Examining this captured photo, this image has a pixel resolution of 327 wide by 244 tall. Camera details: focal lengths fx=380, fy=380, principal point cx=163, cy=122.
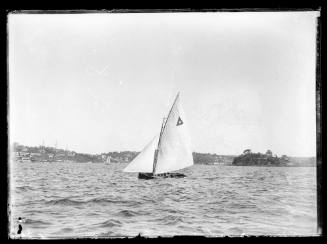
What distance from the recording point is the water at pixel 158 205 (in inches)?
110

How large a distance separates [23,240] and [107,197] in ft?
2.41

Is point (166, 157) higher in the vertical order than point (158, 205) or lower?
A: higher

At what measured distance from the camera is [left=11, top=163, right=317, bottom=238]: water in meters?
2.79

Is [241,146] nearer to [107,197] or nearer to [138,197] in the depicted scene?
[138,197]

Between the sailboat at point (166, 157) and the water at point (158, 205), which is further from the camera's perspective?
the sailboat at point (166, 157)

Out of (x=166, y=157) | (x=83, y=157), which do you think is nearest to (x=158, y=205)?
(x=83, y=157)

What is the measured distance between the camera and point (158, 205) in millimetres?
3115

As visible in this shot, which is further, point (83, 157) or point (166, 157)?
point (166, 157)

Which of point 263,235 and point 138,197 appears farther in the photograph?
point 138,197

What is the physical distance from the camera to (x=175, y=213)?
9.79 ft

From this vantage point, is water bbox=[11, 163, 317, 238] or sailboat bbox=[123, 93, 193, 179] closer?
water bbox=[11, 163, 317, 238]

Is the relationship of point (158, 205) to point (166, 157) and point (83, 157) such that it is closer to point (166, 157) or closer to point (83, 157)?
point (83, 157)
